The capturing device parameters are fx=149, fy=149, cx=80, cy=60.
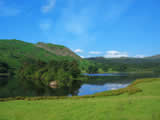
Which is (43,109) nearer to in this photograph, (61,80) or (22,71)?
(61,80)

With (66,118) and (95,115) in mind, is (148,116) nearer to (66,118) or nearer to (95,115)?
(95,115)

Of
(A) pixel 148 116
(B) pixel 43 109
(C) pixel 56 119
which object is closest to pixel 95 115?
(C) pixel 56 119

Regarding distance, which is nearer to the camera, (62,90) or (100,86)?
(62,90)

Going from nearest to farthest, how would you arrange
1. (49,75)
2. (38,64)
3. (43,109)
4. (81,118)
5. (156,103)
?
1. (81,118)
2. (156,103)
3. (43,109)
4. (49,75)
5. (38,64)

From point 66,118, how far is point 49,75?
3605 inches

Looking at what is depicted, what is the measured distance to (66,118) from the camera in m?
14.6

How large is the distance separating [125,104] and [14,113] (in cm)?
1286

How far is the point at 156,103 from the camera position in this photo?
653 inches

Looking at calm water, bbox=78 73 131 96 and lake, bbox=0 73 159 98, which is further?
calm water, bbox=78 73 131 96

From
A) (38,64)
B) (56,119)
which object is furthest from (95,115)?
(38,64)

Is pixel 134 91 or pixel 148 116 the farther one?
pixel 134 91

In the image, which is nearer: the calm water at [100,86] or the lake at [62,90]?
the lake at [62,90]

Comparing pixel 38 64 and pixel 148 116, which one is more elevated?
A: pixel 38 64

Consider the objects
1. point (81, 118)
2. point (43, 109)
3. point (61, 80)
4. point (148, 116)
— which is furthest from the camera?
point (61, 80)
